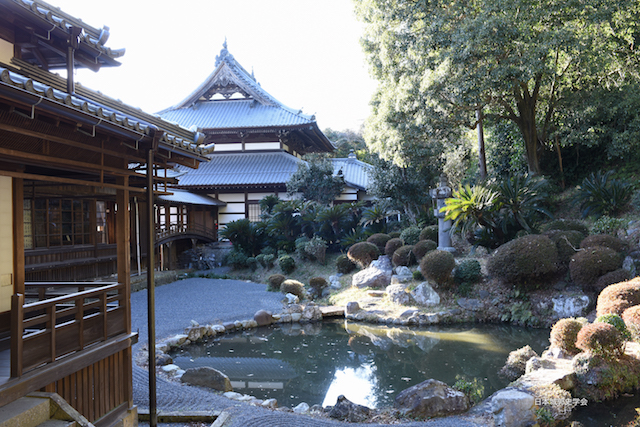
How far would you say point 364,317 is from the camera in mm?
12008

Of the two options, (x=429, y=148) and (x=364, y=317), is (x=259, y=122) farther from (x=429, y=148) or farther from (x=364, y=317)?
(x=364, y=317)

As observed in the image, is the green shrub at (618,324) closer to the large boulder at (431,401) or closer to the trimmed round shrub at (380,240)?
the large boulder at (431,401)

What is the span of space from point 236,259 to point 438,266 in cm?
975

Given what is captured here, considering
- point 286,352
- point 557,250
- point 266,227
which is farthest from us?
point 266,227

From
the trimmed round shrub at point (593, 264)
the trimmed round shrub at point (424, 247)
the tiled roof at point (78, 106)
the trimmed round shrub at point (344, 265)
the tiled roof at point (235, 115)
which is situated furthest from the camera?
the tiled roof at point (235, 115)

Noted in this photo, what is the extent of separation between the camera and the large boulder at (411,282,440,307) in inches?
477

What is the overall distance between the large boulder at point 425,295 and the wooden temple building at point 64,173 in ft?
27.2

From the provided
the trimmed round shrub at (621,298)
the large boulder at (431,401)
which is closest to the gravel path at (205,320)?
the large boulder at (431,401)

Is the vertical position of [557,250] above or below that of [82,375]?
above

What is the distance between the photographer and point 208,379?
7039mm

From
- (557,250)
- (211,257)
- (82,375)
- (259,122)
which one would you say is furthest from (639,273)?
(259,122)

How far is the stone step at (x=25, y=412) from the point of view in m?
3.32

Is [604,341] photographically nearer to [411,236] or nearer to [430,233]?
[430,233]

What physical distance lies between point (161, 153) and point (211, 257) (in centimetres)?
1508
